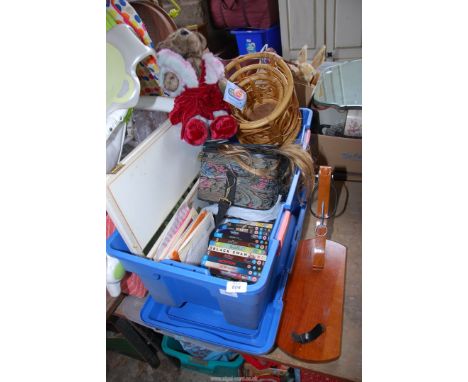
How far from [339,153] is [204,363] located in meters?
1.00

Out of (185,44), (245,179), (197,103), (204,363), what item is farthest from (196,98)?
(204,363)

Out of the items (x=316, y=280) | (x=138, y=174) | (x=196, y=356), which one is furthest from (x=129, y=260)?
(x=196, y=356)

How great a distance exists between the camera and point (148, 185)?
0.77m

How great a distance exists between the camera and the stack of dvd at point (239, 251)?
2.45ft

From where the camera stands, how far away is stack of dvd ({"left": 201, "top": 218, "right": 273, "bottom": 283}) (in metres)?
0.75

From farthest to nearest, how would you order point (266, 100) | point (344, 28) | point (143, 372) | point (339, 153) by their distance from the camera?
1. point (344, 28)
2. point (143, 372)
3. point (339, 153)
4. point (266, 100)

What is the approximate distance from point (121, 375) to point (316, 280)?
3.49 ft

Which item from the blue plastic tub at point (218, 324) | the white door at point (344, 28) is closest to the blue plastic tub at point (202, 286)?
the blue plastic tub at point (218, 324)

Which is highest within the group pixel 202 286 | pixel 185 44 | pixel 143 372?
pixel 185 44

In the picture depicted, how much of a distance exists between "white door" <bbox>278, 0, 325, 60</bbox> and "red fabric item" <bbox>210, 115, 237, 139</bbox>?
1144 millimetres

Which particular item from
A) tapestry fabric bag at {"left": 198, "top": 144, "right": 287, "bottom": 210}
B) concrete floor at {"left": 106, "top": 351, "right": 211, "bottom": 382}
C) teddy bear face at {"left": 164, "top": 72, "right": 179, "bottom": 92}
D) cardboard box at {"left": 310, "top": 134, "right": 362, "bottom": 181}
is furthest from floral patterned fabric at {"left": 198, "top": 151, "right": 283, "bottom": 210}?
concrete floor at {"left": 106, "top": 351, "right": 211, "bottom": 382}

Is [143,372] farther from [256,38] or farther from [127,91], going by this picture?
[256,38]
